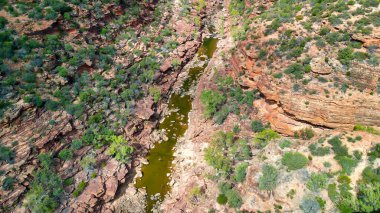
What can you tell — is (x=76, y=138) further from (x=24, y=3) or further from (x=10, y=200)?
(x=24, y=3)

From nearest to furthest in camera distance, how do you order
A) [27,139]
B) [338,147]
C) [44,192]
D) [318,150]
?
[338,147]
[318,150]
[44,192]
[27,139]

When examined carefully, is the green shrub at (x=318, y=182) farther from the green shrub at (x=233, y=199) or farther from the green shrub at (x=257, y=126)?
the green shrub at (x=257, y=126)

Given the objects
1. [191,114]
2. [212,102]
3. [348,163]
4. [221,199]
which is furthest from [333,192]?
[191,114]

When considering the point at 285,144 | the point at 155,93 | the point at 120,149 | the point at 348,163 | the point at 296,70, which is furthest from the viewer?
the point at 155,93

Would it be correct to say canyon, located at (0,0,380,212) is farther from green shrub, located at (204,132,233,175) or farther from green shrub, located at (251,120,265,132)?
green shrub, located at (251,120,265,132)

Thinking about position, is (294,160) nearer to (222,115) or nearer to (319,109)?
(319,109)

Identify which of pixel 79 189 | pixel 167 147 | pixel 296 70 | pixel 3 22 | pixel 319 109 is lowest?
pixel 167 147

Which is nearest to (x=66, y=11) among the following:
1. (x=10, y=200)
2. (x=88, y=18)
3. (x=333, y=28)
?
(x=88, y=18)
